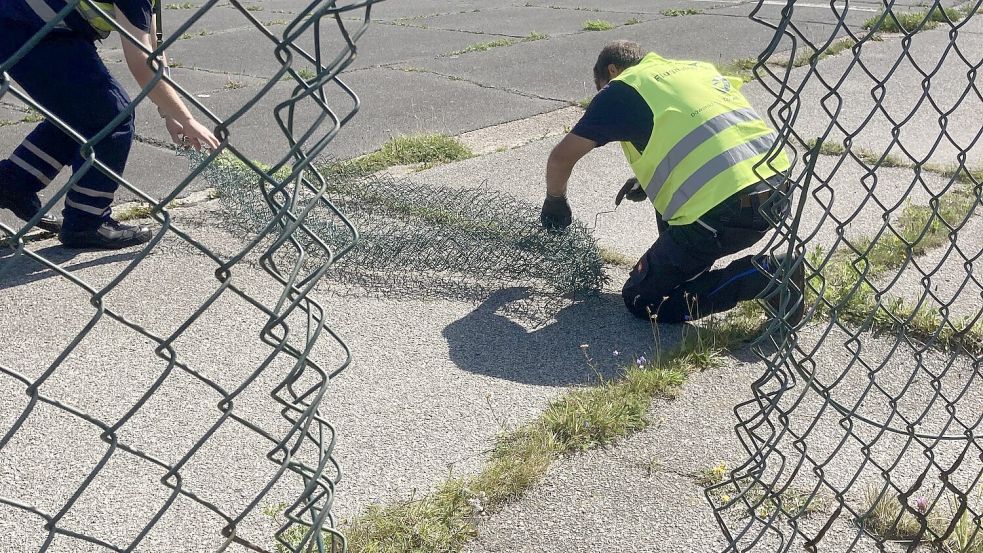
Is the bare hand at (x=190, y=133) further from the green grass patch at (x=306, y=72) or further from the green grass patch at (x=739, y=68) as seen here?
the green grass patch at (x=739, y=68)

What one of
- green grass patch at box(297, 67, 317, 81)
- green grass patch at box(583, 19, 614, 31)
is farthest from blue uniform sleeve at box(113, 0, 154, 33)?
green grass patch at box(583, 19, 614, 31)

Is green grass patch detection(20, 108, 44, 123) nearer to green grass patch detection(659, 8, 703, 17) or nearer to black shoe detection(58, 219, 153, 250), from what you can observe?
black shoe detection(58, 219, 153, 250)

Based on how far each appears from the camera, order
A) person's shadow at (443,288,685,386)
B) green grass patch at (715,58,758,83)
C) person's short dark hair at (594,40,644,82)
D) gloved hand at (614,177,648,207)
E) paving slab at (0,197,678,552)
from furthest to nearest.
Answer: green grass patch at (715,58,758,83) → gloved hand at (614,177,648,207) → person's short dark hair at (594,40,644,82) → person's shadow at (443,288,685,386) → paving slab at (0,197,678,552)

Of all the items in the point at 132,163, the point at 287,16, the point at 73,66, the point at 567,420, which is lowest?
the point at 287,16

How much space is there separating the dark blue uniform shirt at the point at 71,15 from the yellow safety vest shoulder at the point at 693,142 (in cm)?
196

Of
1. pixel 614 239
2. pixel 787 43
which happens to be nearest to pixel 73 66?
pixel 614 239

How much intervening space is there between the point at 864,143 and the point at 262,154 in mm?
4030

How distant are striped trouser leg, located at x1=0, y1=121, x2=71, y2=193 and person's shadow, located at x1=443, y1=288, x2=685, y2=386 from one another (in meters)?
2.10

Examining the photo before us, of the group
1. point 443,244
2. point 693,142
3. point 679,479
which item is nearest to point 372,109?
point 443,244

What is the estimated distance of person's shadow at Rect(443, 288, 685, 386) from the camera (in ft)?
10.8

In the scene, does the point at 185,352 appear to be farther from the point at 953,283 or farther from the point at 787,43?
the point at 787,43

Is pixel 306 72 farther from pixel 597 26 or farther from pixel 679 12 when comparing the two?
pixel 679 12

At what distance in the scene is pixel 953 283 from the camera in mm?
3982

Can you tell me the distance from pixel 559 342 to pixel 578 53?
6.29 m
